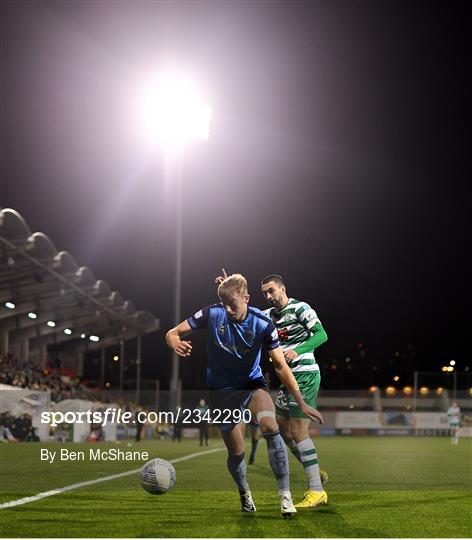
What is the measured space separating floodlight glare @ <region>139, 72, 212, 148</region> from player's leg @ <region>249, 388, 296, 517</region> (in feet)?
76.4

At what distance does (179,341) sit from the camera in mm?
7207

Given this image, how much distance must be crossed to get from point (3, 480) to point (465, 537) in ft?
25.1

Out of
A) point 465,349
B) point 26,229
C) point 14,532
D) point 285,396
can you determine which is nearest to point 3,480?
point 285,396

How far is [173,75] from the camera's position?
31.2 m

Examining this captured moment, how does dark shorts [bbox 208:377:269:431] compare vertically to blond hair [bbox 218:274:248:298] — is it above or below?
below

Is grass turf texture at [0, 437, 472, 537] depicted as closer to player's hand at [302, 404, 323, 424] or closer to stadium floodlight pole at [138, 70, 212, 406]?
player's hand at [302, 404, 323, 424]

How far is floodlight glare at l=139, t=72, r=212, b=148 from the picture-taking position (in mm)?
30266

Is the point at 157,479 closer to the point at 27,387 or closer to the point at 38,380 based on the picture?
the point at 27,387

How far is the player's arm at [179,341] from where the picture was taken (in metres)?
7.20

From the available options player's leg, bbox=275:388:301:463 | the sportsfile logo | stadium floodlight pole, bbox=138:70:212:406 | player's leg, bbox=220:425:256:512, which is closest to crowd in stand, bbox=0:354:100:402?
the sportsfile logo

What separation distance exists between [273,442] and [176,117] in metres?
23.7

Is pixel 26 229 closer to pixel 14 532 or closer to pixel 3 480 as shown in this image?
pixel 3 480

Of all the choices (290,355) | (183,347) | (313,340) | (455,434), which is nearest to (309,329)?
(313,340)

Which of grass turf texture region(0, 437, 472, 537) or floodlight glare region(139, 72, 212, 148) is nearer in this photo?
grass turf texture region(0, 437, 472, 537)
